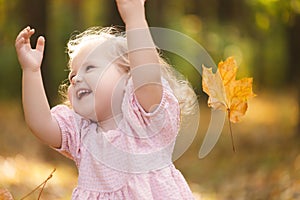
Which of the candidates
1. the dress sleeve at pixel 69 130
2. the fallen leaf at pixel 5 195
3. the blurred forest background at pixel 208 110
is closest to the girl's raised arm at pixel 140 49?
the dress sleeve at pixel 69 130

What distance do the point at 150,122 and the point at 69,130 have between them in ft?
1.08

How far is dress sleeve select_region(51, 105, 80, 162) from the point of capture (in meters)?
2.91

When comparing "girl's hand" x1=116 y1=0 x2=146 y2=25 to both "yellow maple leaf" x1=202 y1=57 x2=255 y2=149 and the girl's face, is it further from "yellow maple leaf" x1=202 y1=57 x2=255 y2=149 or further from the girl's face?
"yellow maple leaf" x1=202 y1=57 x2=255 y2=149

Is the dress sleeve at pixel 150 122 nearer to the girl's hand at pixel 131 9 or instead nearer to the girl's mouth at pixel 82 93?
the girl's mouth at pixel 82 93

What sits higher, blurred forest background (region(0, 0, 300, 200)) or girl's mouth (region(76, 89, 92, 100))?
blurred forest background (region(0, 0, 300, 200))

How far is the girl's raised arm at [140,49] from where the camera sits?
266cm

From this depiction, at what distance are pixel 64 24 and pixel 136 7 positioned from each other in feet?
69.8

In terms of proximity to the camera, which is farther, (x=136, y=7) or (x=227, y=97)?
(x=227, y=97)

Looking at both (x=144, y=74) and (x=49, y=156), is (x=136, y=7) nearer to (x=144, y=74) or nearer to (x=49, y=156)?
(x=144, y=74)

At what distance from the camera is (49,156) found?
9.41 meters

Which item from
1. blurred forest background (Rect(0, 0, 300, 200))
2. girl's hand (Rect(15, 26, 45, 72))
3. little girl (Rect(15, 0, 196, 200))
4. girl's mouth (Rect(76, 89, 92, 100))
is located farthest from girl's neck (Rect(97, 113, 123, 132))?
blurred forest background (Rect(0, 0, 300, 200))

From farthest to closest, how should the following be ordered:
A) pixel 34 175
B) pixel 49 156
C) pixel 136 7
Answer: pixel 49 156
pixel 34 175
pixel 136 7

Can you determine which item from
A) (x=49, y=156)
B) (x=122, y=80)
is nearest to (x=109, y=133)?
(x=122, y=80)

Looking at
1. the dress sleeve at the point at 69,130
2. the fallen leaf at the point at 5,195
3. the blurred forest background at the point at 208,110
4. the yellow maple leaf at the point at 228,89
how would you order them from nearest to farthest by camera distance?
the dress sleeve at the point at 69,130, the yellow maple leaf at the point at 228,89, the fallen leaf at the point at 5,195, the blurred forest background at the point at 208,110
